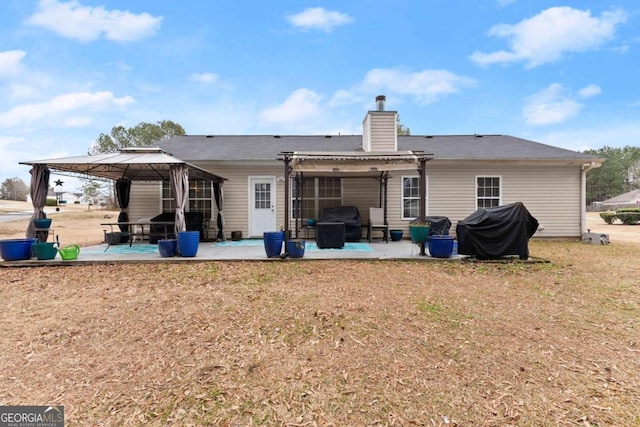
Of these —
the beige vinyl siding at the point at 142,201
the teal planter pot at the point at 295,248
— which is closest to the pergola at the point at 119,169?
the beige vinyl siding at the point at 142,201

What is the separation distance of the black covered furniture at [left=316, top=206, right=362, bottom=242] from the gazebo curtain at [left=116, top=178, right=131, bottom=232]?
647cm

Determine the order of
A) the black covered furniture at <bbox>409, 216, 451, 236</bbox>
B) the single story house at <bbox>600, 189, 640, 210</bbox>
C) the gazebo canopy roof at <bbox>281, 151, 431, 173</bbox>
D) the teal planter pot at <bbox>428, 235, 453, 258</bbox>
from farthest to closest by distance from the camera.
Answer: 1. the single story house at <bbox>600, 189, 640, 210</bbox>
2. the black covered furniture at <bbox>409, 216, 451, 236</bbox>
3. the gazebo canopy roof at <bbox>281, 151, 431, 173</bbox>
4. the teal planter pot at <bbox>428, 235, 453, 258</bbox>

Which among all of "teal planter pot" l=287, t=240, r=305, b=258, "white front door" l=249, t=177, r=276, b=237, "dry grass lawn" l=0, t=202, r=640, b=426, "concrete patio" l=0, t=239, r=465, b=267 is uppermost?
"white front door" l=249, t=177, r=276, b=237

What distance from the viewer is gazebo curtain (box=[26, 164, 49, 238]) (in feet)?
23.6

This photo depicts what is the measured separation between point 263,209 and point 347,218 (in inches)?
117

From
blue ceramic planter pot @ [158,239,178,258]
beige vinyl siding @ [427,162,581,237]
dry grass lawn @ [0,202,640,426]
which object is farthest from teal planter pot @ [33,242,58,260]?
beige vinyl siding @ [427,162,581,237]

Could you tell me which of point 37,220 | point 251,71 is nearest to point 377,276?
point 37,220

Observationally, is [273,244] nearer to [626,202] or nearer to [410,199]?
[410,199]

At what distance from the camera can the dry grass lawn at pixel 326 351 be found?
2000 mm

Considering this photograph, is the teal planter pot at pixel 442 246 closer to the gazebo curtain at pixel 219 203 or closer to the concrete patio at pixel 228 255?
the concrete patio at pixel 228 255

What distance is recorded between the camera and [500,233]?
672 centimetres

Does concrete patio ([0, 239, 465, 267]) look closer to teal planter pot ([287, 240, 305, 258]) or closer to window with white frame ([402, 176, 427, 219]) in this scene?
teal planter pot ([287, 240, 305, 258])

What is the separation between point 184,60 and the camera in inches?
494

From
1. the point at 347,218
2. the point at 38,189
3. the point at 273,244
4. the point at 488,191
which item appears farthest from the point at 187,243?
the point at 488,191
